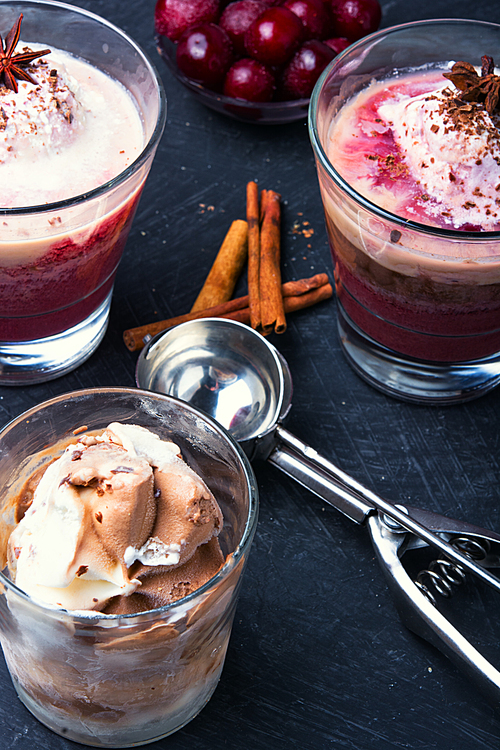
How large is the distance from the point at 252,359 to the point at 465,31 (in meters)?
0.76

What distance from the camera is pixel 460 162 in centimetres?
121

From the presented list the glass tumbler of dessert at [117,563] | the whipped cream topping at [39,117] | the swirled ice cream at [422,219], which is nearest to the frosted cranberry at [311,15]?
the swirled ice cream at [422,219]

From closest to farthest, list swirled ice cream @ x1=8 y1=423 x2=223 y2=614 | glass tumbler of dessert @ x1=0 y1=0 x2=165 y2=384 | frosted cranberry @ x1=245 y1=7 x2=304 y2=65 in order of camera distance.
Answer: swirled ice cream @ x1=8 y1=423 x2=223 y2=614
glass tumbler of dessert @ x1=0 y1=0 x2=165 y2=384
frosted cranberry @ x1=245 y1=7 x2=304 y2=65

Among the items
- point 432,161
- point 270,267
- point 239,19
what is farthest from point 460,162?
point 239,19

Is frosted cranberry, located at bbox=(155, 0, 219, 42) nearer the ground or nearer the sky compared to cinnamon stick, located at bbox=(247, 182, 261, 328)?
nearer the sky

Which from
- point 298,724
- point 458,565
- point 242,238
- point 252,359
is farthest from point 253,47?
point 298,724

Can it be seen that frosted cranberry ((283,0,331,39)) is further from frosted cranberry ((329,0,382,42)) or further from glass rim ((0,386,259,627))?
glass rim ((0,386,259,627))

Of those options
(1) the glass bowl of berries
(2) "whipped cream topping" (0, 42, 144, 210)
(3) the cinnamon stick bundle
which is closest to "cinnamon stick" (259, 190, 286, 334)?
(3) the cinnamon stick bundle

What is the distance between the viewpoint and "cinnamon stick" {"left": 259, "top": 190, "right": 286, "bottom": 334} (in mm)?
1448

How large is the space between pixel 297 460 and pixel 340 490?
9cm

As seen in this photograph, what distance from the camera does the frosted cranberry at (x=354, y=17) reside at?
68.2 inches

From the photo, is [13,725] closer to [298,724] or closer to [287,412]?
[298,724]

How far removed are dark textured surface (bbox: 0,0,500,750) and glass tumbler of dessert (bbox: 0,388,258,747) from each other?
0.10 metres

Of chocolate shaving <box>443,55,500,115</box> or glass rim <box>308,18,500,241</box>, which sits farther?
chocolate shaving <box>443,55,500,115</box>
